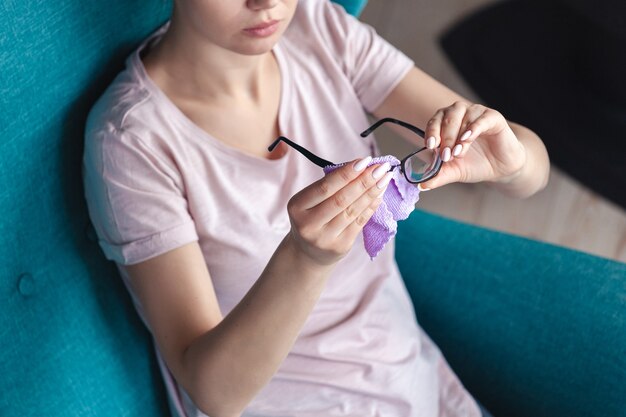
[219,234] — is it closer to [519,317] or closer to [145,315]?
[145,315]

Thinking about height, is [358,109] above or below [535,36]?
above

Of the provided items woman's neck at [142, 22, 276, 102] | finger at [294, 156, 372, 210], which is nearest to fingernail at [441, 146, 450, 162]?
finger at [294, 156, 372, 210]

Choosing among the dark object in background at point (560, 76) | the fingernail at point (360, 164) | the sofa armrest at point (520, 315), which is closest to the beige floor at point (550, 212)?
the dark object in background at point (560, 76)

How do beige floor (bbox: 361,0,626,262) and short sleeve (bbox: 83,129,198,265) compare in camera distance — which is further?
beige floor (bbox: 361,0,626,262)

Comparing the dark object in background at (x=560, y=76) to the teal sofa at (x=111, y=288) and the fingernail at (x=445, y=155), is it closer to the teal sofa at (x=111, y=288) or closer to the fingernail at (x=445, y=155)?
the teal sofa at (x=111, y=288)

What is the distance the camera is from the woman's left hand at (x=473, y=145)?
28.4 inches

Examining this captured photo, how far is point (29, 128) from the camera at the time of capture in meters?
0.78

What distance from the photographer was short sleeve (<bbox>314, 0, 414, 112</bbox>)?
36.9 inches

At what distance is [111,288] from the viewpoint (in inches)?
35.2

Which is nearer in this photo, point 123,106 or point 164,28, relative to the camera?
point 123,106

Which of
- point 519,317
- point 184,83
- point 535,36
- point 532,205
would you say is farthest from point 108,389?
point 535,36

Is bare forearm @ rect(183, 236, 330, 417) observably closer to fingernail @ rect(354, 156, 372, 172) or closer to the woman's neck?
fingernail @ rect(354, 156, 372, 172)

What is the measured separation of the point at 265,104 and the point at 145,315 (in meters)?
0.25

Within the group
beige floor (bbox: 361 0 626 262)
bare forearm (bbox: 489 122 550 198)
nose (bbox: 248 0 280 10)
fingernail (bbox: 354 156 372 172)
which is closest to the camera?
fingernail (bbox: 354 156 372 172)
